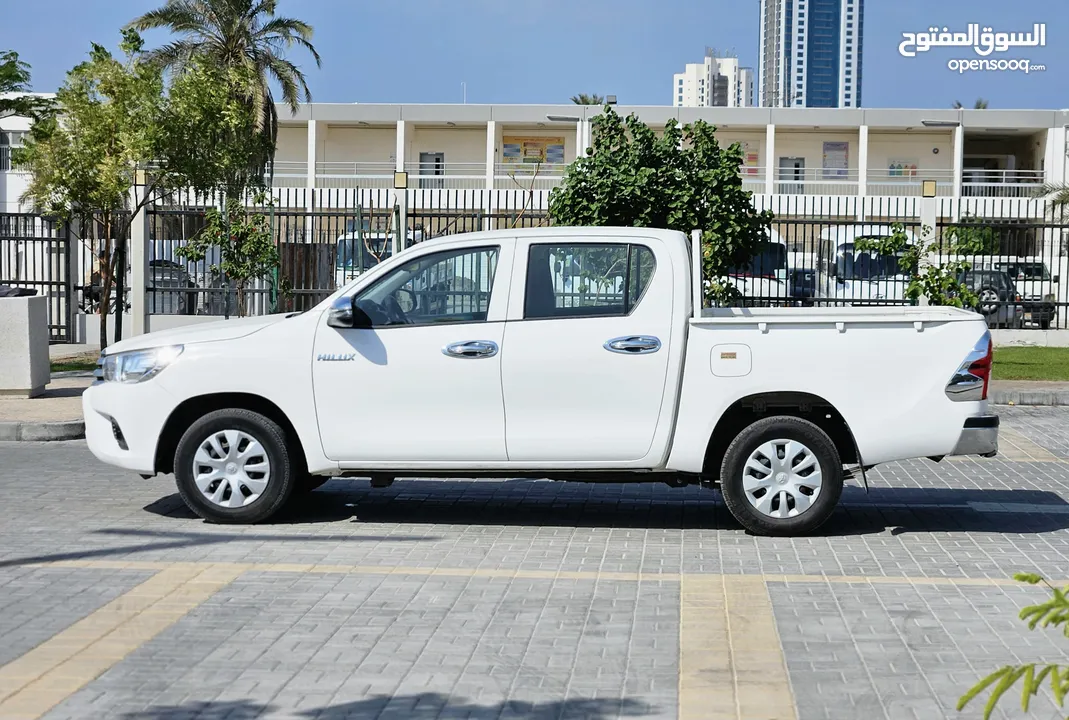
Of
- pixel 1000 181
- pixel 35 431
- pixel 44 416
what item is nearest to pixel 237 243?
pixel 44 416

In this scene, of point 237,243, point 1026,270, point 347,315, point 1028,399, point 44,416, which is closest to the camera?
point 347,315

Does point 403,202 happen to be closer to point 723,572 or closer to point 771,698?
point 723,572

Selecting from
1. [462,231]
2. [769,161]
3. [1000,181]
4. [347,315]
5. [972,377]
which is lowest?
[972,377]

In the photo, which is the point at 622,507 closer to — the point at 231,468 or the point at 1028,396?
the point at 231,468

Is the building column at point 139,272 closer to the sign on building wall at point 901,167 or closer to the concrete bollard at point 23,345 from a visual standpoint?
the concrete bollard at point 23,345

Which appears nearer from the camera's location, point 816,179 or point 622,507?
point 622,507

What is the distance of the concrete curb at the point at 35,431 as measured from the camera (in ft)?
41.7

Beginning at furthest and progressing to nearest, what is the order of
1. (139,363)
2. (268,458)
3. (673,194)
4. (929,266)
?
(929,266)
(673,194)
(139,363)
(268,458)

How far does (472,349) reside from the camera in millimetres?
8055

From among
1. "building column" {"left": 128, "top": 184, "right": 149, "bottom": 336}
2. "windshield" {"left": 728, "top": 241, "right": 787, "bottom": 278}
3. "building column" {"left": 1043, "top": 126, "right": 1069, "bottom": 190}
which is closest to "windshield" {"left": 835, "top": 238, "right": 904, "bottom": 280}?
"windshield" {"left": 728, "top": 241, "right": 787, "bottom": 278}

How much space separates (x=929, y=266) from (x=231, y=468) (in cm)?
1353

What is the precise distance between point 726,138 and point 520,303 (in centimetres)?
4856

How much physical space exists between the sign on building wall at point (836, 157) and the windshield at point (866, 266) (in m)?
34.2

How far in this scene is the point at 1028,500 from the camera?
31.4 feet
